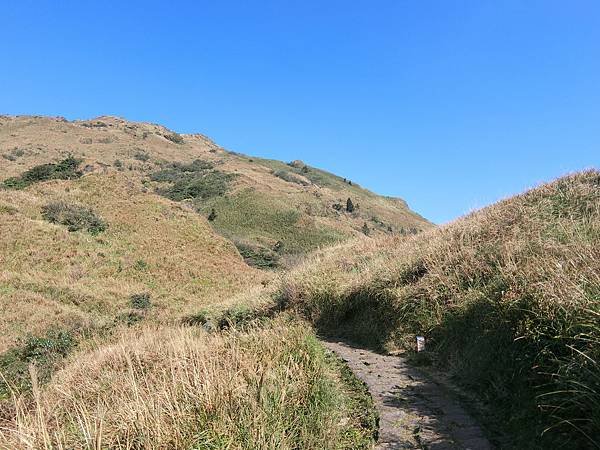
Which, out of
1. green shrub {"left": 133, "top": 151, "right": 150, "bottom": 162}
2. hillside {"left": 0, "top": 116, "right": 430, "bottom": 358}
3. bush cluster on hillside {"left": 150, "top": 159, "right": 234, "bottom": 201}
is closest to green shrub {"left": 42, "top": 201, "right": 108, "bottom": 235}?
hillside {"left": 0, "top": 116, "right": 430, "bottom": 358}

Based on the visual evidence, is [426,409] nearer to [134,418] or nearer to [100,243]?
[134,418]

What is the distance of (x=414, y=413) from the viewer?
4.56m

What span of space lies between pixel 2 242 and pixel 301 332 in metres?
27.7

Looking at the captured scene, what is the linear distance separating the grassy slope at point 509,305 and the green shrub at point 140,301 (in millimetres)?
15590

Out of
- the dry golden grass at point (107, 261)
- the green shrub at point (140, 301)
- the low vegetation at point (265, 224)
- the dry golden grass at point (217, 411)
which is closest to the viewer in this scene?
the dry golden grass at point (217, 411)

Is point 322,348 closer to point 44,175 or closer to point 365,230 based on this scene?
point 44,175

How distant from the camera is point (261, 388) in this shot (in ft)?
13.4

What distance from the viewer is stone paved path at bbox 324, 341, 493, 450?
3.87m

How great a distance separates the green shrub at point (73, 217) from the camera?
3269 centimetres

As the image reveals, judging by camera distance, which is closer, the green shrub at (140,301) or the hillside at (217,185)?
the green shrub at (140,301)

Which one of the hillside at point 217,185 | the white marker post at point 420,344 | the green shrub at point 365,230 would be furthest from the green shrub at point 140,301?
the green shrub at point 365,230

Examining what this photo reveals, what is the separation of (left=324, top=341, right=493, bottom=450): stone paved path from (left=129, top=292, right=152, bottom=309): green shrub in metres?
21.0

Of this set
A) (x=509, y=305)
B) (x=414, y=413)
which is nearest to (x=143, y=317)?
(x=414, y=413)

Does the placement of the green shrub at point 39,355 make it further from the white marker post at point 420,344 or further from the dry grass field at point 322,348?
the white marker post at point 420,344
